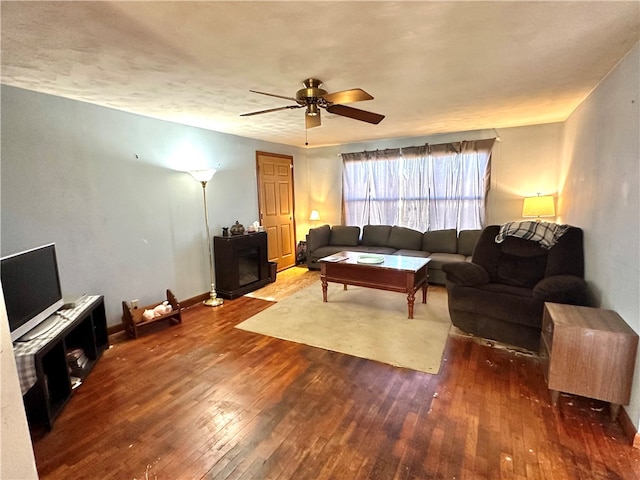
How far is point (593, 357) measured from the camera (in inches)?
75.2

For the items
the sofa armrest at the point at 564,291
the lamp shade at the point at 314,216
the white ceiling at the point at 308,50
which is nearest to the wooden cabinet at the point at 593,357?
the sofa armrest at the point at 564,291

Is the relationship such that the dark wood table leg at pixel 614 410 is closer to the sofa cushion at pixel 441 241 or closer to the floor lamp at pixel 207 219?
the sofa cushion at pixel 441 241

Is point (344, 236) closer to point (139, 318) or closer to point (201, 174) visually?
point (201, 174)

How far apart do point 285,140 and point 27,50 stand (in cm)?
375

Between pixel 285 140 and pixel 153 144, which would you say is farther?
pixel 285 140

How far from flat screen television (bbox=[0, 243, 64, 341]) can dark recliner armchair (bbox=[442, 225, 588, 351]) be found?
3.50 metres

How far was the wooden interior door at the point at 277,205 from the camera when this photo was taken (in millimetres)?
5379

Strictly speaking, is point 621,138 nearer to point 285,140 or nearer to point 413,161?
point 413,161

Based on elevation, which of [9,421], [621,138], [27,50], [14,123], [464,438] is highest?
[27,50]

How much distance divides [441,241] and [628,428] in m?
3.46

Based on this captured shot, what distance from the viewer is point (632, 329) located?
6.11 ft

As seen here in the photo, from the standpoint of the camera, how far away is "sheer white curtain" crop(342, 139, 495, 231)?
503cm

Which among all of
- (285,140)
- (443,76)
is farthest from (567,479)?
(285,140)

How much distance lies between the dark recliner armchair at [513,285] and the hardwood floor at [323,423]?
255 mm
